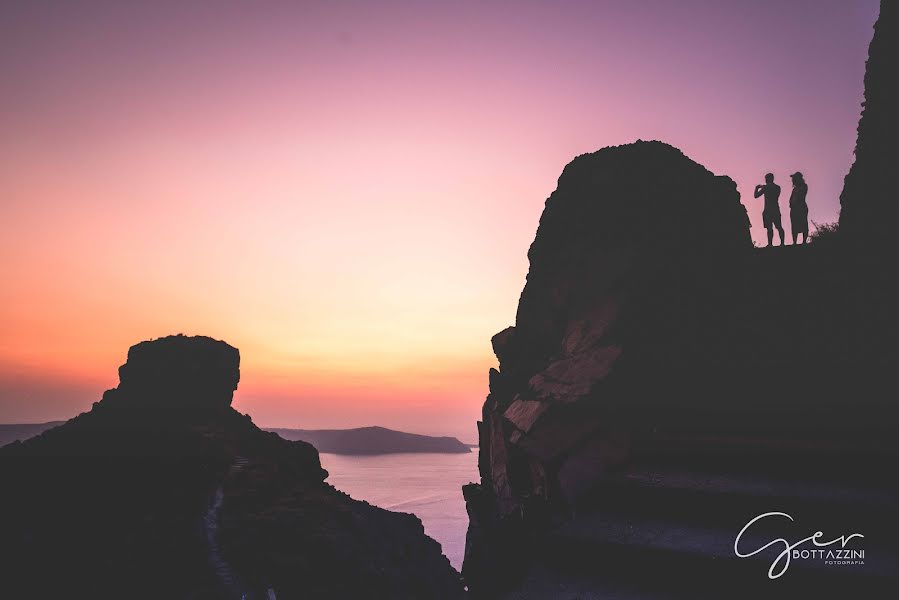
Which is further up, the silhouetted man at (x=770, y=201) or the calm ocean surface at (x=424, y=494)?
the silhouetted man at (x=770, y=201)

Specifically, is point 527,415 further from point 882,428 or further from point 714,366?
point 882,428

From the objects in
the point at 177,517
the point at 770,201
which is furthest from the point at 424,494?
the point at 770,201

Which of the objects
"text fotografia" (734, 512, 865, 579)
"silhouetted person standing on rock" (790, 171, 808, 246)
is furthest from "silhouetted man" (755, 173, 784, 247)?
"text fotografia" (734, 512, 865, 579)

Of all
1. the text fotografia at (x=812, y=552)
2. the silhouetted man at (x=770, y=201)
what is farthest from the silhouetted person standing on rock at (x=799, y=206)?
the text fotografia at (x=812, y=552)

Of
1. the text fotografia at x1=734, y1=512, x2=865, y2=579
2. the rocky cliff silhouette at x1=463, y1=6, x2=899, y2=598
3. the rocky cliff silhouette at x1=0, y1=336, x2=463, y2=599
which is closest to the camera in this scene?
the text fotografia at x1=734, y1=512, x2=865, y2=579

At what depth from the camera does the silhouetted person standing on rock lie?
1424 cm

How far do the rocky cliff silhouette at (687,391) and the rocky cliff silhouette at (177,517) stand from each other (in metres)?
8.16

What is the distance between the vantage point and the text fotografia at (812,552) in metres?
4.22

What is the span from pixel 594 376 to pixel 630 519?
4.86 metres

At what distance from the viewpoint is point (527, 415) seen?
10.6 metres

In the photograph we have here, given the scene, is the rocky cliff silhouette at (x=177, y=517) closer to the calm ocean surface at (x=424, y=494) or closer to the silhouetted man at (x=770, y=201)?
the silhouetted man at (x=770, y=201)

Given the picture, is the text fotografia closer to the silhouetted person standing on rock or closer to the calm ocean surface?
the silhouetted person standing on rock

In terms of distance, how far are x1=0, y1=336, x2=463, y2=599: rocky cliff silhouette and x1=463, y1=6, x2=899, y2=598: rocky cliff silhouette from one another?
8.16m

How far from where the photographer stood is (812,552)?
4379 mm
